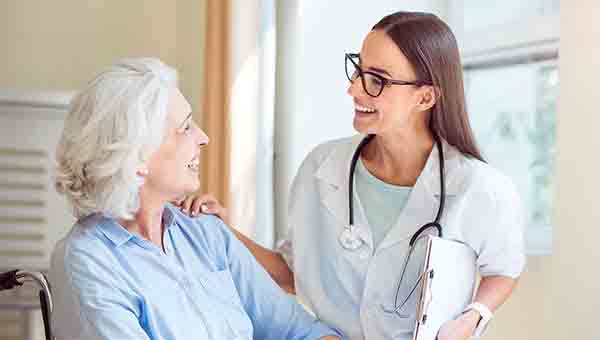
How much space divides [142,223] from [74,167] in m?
0.19

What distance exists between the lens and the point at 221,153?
94.7 inches

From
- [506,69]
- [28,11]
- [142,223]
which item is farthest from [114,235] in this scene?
[28,11]

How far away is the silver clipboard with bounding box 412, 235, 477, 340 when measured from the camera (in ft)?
5.25

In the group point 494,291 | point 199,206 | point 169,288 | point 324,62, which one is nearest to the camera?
point 169,288

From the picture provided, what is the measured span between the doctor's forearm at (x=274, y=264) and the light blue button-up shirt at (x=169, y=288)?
0.18m

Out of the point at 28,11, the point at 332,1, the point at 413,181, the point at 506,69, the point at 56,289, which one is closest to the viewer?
the point at 56,289

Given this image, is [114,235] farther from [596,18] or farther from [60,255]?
[596,18]

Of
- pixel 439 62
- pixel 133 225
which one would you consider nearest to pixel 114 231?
pixel 133 225

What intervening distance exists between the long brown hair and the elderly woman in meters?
0.45

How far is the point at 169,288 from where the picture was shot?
163cm

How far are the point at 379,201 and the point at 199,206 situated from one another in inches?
15.0

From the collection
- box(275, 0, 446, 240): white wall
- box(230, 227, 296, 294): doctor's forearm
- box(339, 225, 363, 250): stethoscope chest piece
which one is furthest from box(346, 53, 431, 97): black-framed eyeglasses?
box(275, 0, 446, 240): white wall

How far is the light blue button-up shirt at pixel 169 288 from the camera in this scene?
59.6 inches

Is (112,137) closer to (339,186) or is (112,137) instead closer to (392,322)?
(339,186)
